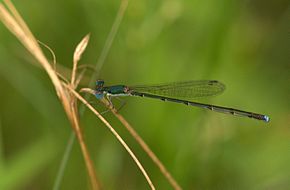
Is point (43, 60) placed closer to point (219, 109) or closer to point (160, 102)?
point (160, 102)

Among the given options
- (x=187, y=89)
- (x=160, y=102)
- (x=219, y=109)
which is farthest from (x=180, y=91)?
(x=219, y=109)

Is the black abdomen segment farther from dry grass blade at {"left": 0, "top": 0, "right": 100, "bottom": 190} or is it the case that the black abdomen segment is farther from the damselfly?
dry grass blade at {"left": 0, "top": 0, "right": 100, "bottom": 190}

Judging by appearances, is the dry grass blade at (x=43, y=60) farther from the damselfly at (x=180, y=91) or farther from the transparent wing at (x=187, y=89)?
the transparent wing at (x=187, y=89)

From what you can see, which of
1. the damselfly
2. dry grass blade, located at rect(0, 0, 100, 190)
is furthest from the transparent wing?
dry grass blade, located at rect(0, 0, 100, 190)

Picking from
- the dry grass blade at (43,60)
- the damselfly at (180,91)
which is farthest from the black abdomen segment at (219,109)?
the dry grass blade at (43,60)

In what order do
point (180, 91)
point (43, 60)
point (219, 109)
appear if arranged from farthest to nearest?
point (180, 91)
point (219, 109)
point (43, 60)

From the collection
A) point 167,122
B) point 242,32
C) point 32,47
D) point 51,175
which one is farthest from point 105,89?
point 32,47
